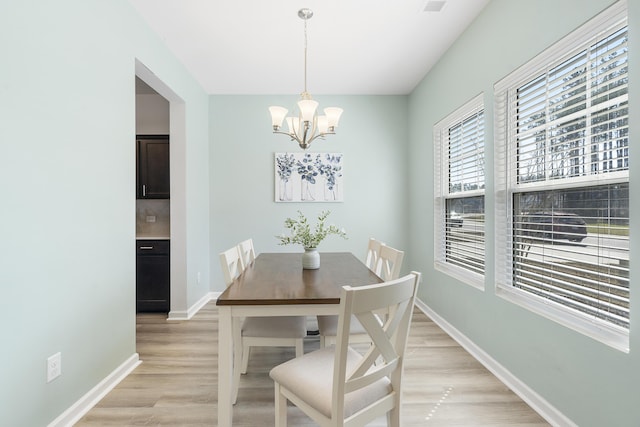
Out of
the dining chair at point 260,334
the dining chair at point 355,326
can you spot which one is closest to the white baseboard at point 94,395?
the dining chair at point 260,334

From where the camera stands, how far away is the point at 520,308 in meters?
2.06

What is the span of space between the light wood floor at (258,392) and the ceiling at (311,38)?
8.83ft

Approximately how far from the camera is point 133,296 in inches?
97.4

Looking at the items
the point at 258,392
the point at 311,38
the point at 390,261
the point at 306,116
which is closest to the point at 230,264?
the point at 258,392

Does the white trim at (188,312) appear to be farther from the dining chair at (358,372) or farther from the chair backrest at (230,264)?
the dining chair at (358,372)

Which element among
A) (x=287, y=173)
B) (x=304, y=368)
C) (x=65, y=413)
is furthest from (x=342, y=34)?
(x=65, y=413)

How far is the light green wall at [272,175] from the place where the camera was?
14.1 ft

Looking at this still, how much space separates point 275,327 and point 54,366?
115cm

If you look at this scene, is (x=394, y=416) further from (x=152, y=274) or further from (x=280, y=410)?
(x=152, y=274)

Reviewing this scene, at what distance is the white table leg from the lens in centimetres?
148

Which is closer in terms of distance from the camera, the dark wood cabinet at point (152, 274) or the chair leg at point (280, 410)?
the chair leg at point (280, 410)

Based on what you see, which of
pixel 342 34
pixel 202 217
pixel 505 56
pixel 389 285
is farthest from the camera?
pixel 202 217

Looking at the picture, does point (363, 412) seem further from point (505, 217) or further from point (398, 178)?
point (398, 178)

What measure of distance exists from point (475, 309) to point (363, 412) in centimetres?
177
